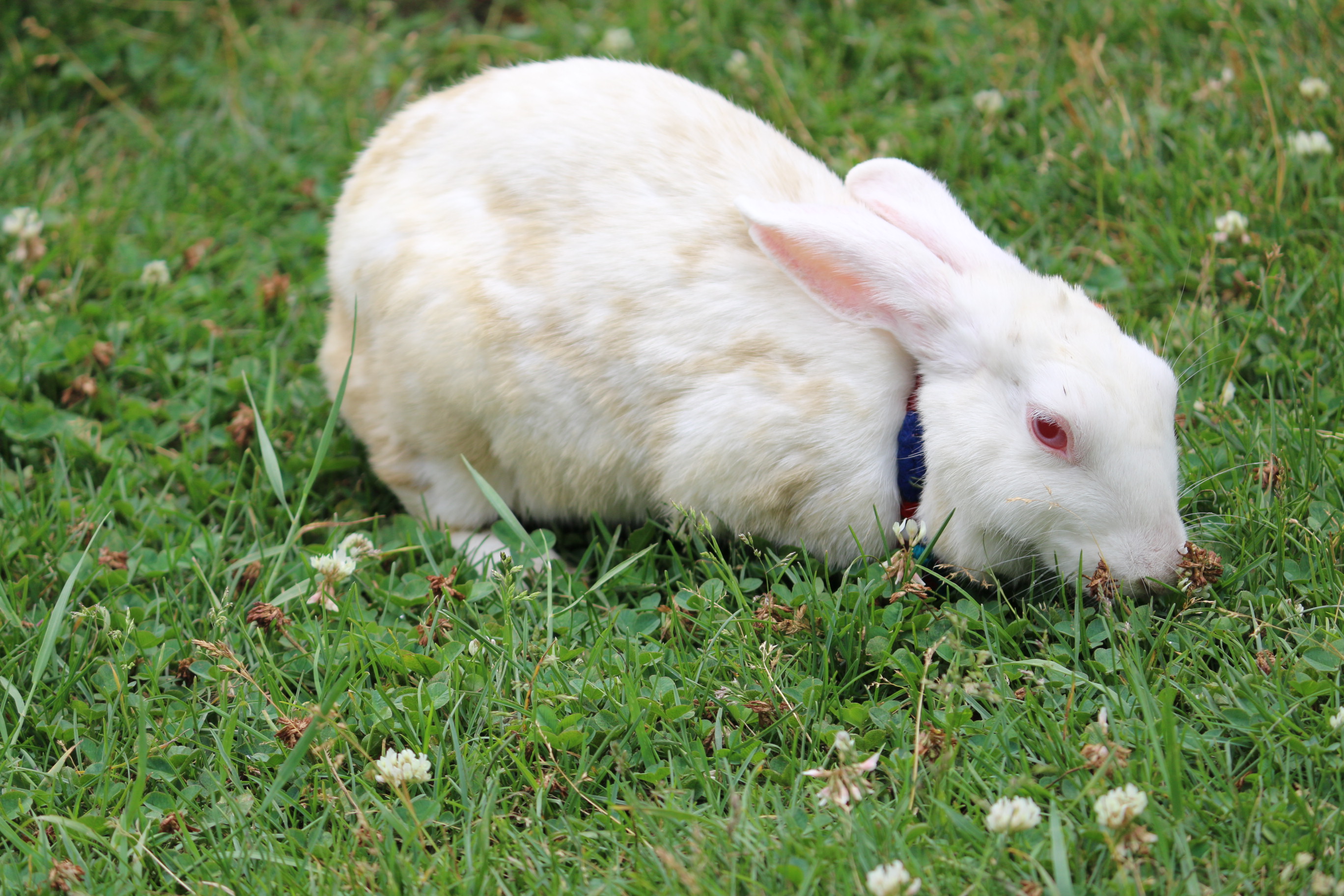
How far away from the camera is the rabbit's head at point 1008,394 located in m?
2.73

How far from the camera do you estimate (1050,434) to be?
277cm

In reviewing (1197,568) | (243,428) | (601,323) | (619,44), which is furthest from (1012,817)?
(619,44)

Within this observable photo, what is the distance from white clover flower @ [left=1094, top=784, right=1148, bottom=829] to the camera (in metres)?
2.17

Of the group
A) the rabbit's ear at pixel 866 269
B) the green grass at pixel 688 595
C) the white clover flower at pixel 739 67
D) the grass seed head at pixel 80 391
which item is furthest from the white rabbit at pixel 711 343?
the white clover flower at pixel 739 67

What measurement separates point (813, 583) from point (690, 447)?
0.47 m

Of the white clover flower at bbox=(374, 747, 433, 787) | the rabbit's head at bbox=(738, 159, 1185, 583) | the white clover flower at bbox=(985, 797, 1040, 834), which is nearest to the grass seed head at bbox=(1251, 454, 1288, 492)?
the rabbit's head at bbox=(738, 159, 1185, 583)

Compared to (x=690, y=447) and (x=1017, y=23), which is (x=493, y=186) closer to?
(x=690, y=447)

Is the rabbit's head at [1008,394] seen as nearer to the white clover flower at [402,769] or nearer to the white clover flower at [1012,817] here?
the white clover flower at [1012,817]

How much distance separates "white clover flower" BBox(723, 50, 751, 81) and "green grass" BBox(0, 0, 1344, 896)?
0.02m

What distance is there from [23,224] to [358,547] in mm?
2151

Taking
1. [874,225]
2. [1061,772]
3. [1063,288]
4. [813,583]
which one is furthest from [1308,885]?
[874,225]

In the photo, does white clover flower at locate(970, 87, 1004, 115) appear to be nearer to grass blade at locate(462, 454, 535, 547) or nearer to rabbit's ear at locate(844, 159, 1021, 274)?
rabbit's ear at locate(844, 159, 1021, 274)

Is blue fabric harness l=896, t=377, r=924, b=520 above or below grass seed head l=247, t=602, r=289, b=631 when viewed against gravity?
above

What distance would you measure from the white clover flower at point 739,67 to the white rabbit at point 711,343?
3.90 feet
